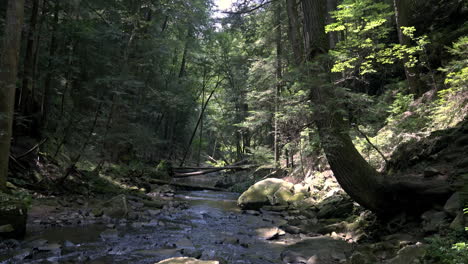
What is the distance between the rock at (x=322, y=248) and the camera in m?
5.38

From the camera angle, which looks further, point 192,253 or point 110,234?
point 110,234

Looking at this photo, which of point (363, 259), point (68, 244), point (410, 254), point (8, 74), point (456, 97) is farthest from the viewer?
point (456, 97)

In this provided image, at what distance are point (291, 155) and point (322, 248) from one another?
10.6 metres

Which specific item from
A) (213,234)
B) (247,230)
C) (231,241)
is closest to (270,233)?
(247,230)

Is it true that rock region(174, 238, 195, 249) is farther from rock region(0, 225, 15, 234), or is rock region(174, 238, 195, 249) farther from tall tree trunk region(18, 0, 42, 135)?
tall tree trunk region(18, 0, 42, 135)

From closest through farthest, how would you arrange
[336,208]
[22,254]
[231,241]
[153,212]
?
[22,254] → [231,241] → [336,208] → [153,212]

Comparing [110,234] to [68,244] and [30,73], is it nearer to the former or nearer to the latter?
[68,244]

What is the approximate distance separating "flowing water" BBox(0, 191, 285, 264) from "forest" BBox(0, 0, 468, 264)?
44 mm

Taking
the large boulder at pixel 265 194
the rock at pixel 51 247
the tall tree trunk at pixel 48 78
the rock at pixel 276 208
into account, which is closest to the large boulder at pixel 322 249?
the rock at pixel 51 247

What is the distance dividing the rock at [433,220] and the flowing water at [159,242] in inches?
108

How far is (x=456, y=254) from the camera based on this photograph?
338 cm

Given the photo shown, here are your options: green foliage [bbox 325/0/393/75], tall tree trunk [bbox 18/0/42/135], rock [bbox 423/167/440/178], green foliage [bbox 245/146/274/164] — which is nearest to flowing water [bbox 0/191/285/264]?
rock [bbox 423/167/440/178]

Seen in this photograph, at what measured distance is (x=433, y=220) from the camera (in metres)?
5.18

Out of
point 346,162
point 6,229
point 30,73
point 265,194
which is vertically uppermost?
point 30,73
